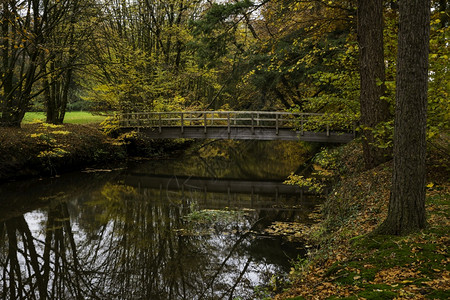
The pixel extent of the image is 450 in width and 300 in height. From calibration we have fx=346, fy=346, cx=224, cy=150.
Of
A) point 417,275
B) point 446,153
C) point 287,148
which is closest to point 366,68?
point 446,153

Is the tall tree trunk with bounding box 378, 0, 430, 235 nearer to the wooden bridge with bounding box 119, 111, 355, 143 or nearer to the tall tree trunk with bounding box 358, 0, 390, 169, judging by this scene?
the tall tree trunk with bounding box 358, 0, 390, 169

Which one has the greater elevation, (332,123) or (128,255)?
(332,123)

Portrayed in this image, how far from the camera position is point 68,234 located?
27.5 ft

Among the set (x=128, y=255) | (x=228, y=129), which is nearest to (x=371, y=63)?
(x=128, y=255)

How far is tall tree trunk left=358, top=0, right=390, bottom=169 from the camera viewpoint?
773 centimetres

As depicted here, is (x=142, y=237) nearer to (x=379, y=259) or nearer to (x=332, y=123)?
(x=379, y=259)

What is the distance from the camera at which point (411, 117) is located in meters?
4.20

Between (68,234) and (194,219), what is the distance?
10.3ft

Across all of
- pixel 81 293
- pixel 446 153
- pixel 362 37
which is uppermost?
pixel 362 37

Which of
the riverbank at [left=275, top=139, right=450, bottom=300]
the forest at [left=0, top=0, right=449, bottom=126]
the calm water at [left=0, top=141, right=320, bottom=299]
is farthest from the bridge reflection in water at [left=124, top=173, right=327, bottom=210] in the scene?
the riverbank at [left=275, top=139, right=450, bottom=300]

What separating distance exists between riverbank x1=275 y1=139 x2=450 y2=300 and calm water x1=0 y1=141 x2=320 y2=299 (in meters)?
1.30

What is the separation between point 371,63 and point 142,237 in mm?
6650

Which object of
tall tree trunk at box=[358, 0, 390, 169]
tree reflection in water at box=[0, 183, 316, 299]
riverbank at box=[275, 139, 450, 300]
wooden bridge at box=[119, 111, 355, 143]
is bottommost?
tree reflection in water at box=[0, 183, 316, 299]

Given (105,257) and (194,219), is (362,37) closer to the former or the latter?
(194,219)
